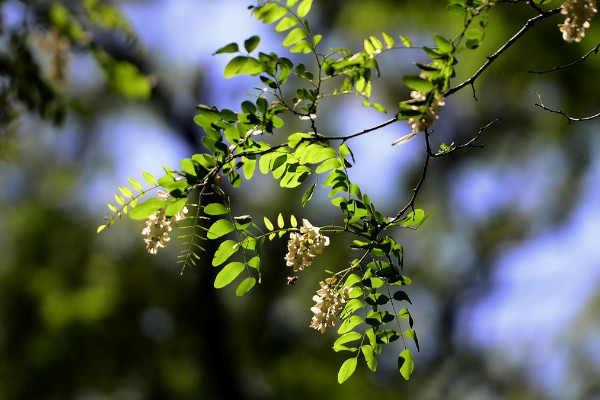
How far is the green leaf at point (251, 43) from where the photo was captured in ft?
2.91

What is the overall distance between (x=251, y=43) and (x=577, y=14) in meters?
0.52

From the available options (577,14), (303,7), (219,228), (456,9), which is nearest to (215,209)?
(219,228)

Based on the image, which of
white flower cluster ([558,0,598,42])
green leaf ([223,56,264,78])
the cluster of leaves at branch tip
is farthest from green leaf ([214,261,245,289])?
white flower cluster ([558,0,598,42])

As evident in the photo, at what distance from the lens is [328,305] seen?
1076 mm

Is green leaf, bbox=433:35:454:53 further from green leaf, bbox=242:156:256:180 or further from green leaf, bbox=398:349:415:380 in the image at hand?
green leaf, bbox=398:349:415:380

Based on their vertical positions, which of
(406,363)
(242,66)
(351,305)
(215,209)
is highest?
(242,66)

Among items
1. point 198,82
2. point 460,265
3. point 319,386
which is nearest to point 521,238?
point 460,265

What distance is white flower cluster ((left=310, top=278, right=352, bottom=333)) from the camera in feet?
3.48

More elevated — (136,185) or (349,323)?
(136,185)

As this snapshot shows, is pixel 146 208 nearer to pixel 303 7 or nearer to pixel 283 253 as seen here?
pixel 303 7

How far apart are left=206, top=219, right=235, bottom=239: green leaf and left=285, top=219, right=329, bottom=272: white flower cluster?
0.37 feet

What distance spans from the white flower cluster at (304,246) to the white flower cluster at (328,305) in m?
0.05

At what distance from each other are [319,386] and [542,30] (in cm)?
397

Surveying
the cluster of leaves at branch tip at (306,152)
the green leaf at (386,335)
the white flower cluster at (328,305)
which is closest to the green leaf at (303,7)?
the cluster of leaves at branch tip at (306,152)
